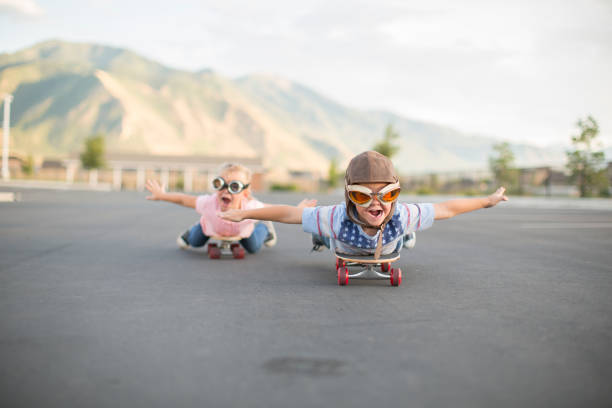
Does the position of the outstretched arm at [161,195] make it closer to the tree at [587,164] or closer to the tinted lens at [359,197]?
the tinted lens at [359,197]

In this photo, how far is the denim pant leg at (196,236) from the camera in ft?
21.4

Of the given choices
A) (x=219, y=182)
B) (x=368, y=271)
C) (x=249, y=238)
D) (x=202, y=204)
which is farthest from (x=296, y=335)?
(x=249, y=238)

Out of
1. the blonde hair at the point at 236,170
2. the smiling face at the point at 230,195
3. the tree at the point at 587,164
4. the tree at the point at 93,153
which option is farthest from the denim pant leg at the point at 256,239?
the tree at the point at 93,153

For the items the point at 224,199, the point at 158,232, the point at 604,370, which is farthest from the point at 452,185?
the point at 604,370

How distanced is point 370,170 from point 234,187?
2.09 meters

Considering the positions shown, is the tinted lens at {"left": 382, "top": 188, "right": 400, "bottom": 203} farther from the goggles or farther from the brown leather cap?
the goggles

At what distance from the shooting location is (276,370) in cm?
234

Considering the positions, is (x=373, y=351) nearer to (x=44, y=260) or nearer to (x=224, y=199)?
(x=224, y=199)

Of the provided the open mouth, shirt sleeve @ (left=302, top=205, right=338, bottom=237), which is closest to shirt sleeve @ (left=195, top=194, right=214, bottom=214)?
shirt sleeve @ (left=302, top=205, right=338, bottom=237)

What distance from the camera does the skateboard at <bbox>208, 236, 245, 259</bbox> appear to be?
605cm

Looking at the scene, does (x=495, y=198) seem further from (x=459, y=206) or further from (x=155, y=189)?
(x=155, y=189)

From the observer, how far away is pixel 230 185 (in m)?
5.66

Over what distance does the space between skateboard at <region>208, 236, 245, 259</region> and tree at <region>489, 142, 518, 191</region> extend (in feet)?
105

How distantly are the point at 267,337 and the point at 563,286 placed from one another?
311 centimetres
